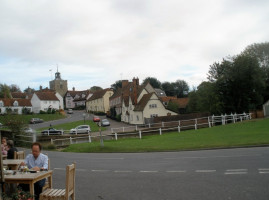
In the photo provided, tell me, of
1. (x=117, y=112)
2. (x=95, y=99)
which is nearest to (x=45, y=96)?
(x=95, y=99)

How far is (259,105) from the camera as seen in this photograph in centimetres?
6338

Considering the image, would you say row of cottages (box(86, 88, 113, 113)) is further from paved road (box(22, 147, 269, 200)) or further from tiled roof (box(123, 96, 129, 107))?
paved road (box(22, 147, 269, 200))

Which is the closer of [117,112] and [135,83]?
[135,83]

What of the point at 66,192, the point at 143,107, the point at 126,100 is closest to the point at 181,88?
the point at 126,100

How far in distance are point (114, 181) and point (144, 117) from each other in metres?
52.4

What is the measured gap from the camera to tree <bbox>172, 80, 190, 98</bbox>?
455 feet

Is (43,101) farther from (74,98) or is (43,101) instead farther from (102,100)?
(74,98)

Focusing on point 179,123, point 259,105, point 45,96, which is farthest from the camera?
point 45,96

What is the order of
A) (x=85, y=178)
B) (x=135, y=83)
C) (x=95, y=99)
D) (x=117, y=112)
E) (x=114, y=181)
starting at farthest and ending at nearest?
(x=95, y=99) < (x=117, y=112) < (x=135, y=83) < (x=85, y=178) < (x=114, y=181)

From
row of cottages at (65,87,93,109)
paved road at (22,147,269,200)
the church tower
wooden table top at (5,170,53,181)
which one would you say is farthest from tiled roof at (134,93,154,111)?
the church tower

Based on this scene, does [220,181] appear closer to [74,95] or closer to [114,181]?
[114,181]

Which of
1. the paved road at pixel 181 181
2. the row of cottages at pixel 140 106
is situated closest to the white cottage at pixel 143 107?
the row of cottages at pixel 140 106

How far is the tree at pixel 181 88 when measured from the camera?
138750 millimetres

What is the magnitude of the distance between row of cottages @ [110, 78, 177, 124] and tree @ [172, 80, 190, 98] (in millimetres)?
62932
